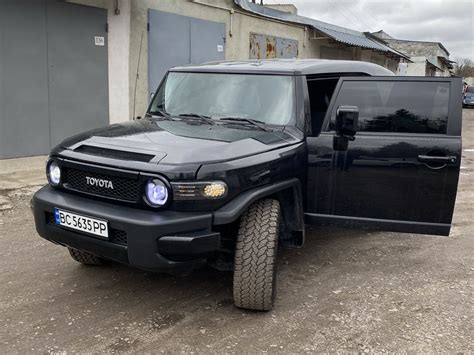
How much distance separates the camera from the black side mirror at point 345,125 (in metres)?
3.74

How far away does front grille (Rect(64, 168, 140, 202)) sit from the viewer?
3.14 meters

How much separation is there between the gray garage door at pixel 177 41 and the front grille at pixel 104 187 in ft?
24.9

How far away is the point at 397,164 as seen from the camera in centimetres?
393

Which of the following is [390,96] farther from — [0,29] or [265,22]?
[265,22]

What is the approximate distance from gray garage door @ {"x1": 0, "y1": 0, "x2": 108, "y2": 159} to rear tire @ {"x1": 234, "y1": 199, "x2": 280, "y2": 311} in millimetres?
6626

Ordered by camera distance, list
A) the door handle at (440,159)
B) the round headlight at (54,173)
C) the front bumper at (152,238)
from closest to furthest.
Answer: the front bumper at (152,238)
the round headlight at (54,173)
the door handle at (440,159)

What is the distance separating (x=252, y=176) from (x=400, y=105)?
1.63 metres

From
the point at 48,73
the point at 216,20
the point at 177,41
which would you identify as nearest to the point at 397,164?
the point at 48,73

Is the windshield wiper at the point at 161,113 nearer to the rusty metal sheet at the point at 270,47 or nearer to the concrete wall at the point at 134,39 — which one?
the concrete wall at the point at 134,39

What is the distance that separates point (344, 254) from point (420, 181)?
3.94ft

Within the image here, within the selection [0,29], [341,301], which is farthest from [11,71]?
[341,301]

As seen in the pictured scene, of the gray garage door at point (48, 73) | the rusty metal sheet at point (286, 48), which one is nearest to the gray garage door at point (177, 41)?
the gray garage door at point (48, 73)

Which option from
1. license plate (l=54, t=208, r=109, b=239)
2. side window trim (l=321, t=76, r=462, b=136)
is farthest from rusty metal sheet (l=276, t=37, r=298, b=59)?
license plate (l=54, t=208, r=109, b=239)

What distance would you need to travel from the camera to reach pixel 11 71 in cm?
836
